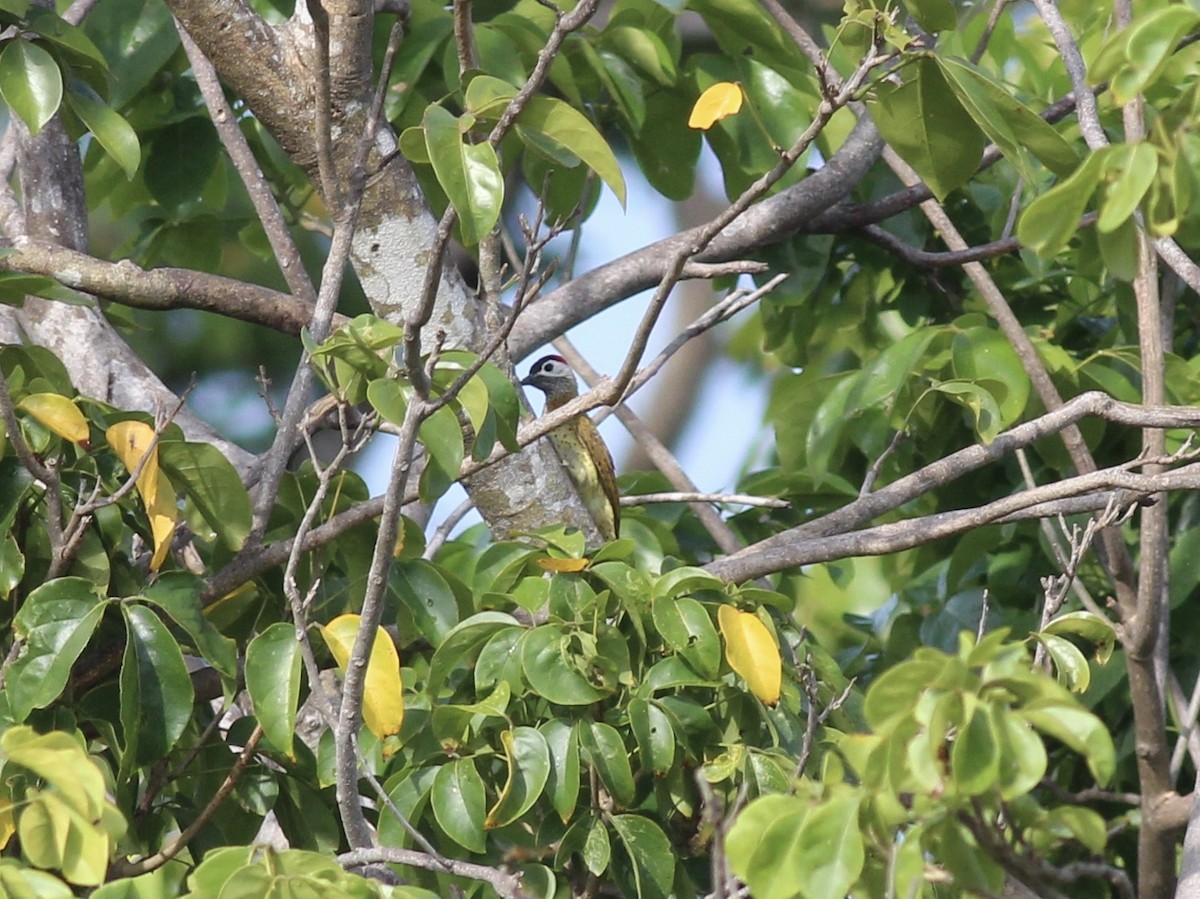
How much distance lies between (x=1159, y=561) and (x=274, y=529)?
5.65ft

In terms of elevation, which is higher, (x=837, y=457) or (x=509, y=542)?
(x=509, y=542)

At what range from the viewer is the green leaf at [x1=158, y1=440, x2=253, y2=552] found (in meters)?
2.40

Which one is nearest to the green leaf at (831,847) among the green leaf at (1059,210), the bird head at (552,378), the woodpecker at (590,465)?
the green leaf at (1059,210)

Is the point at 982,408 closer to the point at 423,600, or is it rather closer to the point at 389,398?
the point at 423,600

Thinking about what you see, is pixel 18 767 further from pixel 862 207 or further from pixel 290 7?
pixel 862 207

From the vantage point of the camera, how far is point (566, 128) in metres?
2.11

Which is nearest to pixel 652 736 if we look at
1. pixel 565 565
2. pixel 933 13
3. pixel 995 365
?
pixel 565 565

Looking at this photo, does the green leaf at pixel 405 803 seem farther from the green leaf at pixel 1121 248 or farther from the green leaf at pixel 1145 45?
the green leaf at pixel 1145 45

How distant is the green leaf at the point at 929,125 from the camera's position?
2.17 m

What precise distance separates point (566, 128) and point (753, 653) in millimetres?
851

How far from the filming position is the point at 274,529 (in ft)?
9.15

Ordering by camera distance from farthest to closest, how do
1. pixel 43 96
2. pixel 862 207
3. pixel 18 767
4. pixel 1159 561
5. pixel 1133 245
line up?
pixel 862 207 < pixel 1159 561 < pixel 43 96 < pixel 18 767 < pixel 1133 245

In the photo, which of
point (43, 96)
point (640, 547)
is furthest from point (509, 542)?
point (43, 96)

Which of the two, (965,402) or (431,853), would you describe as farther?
(965,402)
